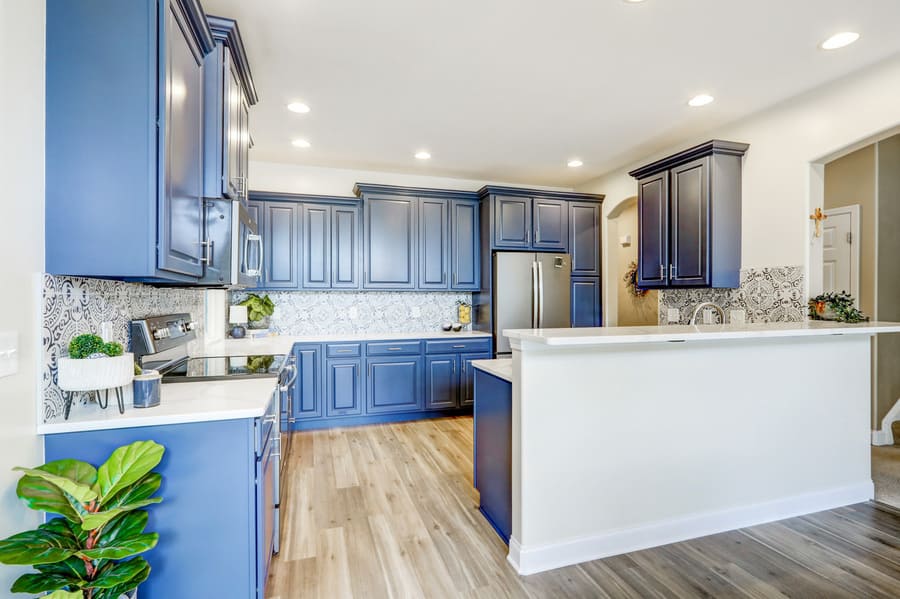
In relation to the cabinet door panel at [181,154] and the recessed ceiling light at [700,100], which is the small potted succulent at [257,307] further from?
the recessed ceiling light at [700,100]

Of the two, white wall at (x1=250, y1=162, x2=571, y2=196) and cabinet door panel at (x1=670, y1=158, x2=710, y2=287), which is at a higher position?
white wall at (x1=250, y1=162, x2=571, y2=196)

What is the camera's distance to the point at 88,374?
4.35ft

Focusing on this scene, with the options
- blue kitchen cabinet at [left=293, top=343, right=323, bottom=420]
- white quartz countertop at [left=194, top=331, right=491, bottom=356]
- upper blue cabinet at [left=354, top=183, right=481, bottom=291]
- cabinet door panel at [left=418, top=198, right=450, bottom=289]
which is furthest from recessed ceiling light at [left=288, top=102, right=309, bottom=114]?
blue kitchen cabinet at [left=293, top=343, right=323, bottom=420]

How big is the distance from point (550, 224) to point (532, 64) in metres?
2.31

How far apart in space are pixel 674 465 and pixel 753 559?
503 millimetres

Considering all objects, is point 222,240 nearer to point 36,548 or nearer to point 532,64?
point 36,548

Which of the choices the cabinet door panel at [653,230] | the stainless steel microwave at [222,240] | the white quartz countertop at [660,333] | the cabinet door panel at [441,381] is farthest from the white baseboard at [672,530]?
the cabinet door panel at [441,381]

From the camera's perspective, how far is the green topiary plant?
13.8 ft

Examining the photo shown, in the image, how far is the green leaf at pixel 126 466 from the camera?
117 centimetres

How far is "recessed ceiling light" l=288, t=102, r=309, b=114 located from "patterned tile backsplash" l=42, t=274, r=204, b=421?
65.3 inches

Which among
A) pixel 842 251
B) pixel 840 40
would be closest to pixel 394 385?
pixel 840 40

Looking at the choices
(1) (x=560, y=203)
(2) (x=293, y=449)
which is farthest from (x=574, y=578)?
(1) (x=560, y=203)

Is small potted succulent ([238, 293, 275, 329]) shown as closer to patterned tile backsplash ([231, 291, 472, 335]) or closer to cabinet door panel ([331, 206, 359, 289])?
patterned tile backsplash ([231, 291, 472, 335])

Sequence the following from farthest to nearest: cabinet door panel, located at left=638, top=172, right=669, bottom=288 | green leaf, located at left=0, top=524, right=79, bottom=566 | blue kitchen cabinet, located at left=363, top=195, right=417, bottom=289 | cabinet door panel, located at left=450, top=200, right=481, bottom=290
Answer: cabinet door panel, located at left=450, top=200, right=481, bottom=290 < blue kitchen cabinet, located at left=363, top=195, right=417, bottom=289 < cabinet door panel, located at left=638, top=172, right=669, bottom=288 < green leaf, located at left=0, top=524, right=79, bottom=566
